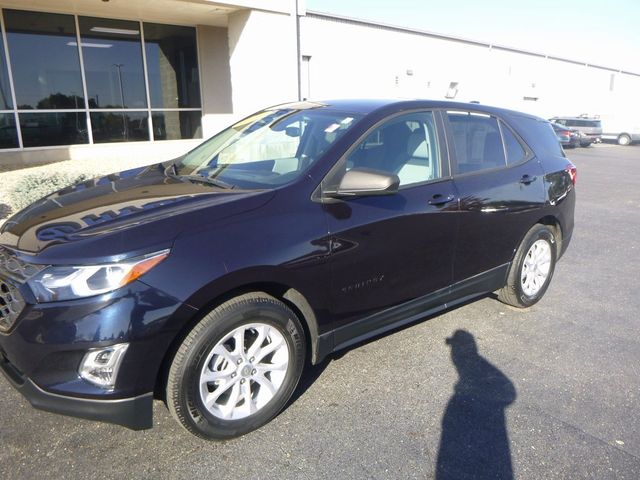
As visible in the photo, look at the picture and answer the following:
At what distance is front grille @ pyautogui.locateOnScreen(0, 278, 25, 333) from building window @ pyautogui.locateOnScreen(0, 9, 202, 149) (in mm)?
11358

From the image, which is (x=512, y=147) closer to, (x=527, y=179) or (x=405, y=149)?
(x=527, y=179)

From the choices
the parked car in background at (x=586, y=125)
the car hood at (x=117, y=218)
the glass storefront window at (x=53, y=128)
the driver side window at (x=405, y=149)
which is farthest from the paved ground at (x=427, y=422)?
the parked car in background at (x=586, y=125)

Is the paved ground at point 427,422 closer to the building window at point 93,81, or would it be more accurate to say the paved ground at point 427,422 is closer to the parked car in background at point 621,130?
the building window at point 93,81

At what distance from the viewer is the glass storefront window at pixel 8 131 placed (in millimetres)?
11648

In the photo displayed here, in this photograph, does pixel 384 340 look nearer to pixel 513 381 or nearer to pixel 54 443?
pixel 513 381

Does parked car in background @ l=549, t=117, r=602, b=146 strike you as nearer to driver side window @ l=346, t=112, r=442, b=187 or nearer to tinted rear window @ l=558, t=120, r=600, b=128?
tinted rear window @ l=558, t=120, r=600, b=128

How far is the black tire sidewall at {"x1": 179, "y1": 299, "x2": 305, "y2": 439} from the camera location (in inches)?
93.5

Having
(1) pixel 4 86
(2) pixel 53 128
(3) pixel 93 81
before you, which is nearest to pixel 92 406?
(1) pixel 4 86

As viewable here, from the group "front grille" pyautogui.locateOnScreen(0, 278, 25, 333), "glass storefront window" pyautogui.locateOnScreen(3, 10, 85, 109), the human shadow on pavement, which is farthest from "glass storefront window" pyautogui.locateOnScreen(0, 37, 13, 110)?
the human shadow on pavement

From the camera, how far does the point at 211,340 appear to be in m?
2.40

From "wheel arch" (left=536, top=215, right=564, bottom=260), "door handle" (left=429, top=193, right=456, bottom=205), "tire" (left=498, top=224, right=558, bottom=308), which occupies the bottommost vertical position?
"tire" (left=498, top=224, right=558, bottom=308)

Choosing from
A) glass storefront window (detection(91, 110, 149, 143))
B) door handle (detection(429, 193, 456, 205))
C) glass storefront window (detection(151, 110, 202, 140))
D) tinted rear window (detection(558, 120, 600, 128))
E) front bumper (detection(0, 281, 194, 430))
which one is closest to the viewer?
front bumper (detection(0, 281, 194, 430))

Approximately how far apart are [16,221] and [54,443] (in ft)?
4.06

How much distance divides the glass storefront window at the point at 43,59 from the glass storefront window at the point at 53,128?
0.78ft
